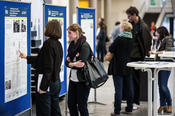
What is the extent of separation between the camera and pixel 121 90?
21.6 ft

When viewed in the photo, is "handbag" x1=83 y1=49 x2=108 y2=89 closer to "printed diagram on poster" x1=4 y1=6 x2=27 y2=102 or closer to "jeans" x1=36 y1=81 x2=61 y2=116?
"jeans" x1=36 y1=81 x2=61 y2=116

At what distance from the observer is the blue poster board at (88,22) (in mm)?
7152

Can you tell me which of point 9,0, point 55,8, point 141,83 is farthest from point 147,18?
point 9,0

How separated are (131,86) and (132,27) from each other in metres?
1.10

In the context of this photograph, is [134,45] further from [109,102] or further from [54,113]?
[54,113]

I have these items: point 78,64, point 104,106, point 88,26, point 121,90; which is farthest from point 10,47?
point 104,106

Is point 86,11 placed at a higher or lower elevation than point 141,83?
higher

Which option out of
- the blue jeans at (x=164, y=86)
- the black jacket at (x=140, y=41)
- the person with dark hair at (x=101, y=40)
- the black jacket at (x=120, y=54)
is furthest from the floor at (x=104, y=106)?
the person with dark hair at (x=101, y=40)

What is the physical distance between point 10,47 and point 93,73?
1144mm

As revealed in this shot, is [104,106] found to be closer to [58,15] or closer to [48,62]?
[58,15]

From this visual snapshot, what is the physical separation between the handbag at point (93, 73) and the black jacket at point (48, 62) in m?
0.49

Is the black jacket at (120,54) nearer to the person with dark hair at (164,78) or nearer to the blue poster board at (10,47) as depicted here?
the person with dark hair at (164,78)

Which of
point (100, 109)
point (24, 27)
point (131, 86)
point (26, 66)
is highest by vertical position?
point (24, 27)

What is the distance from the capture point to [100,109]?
7.23m
